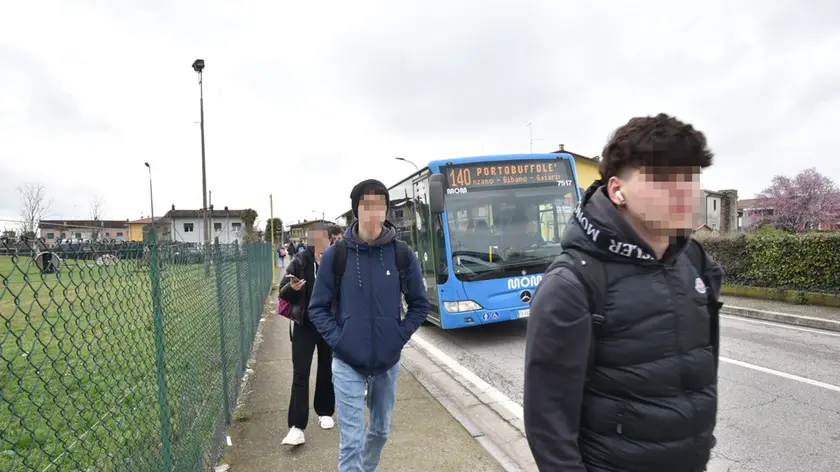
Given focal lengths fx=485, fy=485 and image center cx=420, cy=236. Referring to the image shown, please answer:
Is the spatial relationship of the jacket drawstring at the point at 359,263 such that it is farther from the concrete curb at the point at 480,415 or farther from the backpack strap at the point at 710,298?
the concrete curb at the point at 480,415

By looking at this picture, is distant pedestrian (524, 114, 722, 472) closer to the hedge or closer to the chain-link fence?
the chain-link fence

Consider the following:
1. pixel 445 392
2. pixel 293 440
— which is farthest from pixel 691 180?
pixel 445 392

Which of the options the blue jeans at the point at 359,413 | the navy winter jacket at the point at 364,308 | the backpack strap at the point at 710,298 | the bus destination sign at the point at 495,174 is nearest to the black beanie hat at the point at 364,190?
the navy winter jacket at the point at 364,308

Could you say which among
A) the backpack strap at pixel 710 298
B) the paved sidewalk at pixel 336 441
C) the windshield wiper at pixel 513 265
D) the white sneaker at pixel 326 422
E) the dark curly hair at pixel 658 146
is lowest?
the paved sidewalk at pixel 336 441

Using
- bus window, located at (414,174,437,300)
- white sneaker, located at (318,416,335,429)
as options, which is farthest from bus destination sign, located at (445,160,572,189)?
white sneaker, located at (318,416,335,429)

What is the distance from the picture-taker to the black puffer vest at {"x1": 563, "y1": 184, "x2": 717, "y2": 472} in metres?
1.48

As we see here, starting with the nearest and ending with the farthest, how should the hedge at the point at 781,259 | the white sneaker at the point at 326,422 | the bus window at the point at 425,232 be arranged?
the white sneaker at the point at 326,422 < the bus window at the point at 425,232 < the hedge at the point at 781,259

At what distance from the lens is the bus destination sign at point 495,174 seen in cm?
801

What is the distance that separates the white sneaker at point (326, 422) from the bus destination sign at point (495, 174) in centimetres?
457

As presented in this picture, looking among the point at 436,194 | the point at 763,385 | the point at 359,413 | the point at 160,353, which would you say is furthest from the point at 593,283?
the point at 436,194

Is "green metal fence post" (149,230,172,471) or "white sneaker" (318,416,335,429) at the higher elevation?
"green metal fence post" (149,230,172,471)

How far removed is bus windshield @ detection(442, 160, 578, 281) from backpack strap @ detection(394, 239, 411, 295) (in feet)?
15.4

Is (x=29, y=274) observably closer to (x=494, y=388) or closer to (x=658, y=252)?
(x=658, y=252)

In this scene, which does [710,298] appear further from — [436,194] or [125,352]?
[436,194]
